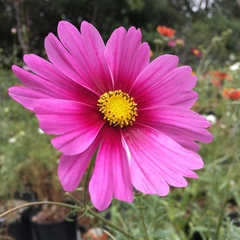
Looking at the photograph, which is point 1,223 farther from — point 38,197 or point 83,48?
point 83,48

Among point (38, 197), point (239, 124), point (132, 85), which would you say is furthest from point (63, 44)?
point (38, 197)

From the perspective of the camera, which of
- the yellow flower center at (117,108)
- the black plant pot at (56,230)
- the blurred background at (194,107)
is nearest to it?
the yellow flower center at (117,108)

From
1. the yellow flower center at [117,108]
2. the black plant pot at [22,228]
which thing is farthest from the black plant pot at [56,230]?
the yellow flower center at [117,108]

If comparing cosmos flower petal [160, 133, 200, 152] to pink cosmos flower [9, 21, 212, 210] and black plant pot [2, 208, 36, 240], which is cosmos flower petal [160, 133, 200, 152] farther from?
black plant pot [2, 208, 36, 240]

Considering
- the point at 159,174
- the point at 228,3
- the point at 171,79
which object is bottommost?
the point at 159,174

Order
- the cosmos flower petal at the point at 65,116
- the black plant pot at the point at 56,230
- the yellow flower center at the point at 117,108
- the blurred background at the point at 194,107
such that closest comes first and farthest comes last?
1. the cosmos flower petal at the point at 65,116
2. the yellow flower center at the point at 117,108
3. the blurred background at the point at 194,107
4. the black plant pot at the point at 56,230

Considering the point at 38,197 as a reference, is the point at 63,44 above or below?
above

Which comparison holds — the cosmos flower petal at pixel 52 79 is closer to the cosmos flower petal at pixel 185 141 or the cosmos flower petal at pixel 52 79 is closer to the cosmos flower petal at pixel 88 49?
the cosmos flower petal at pixel 88 49

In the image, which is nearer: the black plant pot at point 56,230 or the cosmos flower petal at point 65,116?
the cosmos flower petal at point 65,116
